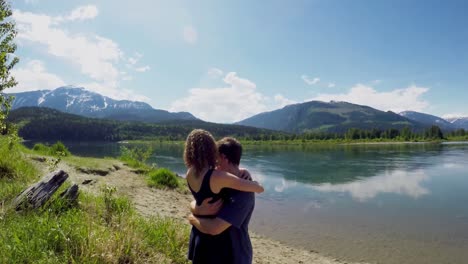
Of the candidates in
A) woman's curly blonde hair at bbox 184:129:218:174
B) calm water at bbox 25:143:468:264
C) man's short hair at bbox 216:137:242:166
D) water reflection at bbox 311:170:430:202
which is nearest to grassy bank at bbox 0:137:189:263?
woman's curly blonde hair at bbox 184:129:218:174

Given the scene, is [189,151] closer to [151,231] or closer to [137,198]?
[151,231]

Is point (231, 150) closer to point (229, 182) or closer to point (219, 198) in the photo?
point (229, 182)

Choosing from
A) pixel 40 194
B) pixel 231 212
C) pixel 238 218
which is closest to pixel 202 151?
pixel 231 212

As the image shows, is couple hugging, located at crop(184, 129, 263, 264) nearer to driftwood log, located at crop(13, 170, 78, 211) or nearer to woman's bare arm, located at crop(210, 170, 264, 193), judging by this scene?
woman's bare arm, located at crop(210, 170, 264, 193)

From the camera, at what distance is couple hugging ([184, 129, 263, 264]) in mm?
4093

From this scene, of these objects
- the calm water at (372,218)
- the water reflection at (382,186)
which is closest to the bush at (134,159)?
the calm water at (372,218)

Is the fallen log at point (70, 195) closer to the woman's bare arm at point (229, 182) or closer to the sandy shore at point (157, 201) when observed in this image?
the sandy shore at point (157, 201)

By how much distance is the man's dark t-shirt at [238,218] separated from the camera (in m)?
4.13

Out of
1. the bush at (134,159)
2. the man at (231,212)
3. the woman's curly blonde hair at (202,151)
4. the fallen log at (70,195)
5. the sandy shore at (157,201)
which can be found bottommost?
the sandy shore at (157,201)

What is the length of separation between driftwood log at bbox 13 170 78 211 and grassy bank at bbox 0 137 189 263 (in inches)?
6.0

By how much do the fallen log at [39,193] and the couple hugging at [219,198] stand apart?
3966 mm

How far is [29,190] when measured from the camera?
6.64m

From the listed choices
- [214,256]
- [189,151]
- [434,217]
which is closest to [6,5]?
[189,151]

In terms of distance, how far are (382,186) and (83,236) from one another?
81.8 feet
